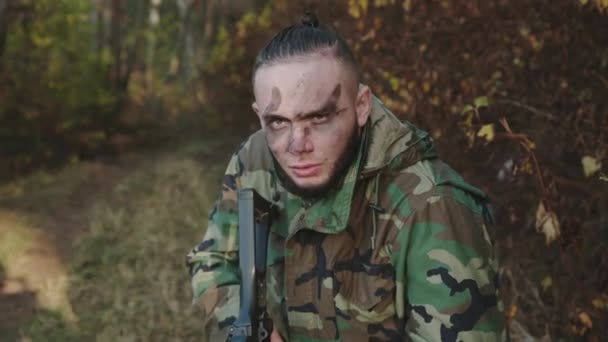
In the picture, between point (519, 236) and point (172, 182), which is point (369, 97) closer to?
point (519, 236)

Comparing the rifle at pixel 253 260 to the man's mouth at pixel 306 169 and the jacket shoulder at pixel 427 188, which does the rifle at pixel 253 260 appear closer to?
the man's mouth at pixel 306 169

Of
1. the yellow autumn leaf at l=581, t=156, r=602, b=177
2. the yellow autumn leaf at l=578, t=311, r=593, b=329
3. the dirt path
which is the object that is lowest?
the dirt path

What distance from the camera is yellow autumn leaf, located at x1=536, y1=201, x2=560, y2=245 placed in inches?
110

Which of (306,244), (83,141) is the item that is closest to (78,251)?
(306,244)

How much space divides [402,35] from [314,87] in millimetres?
2268

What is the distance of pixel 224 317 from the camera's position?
2.57 meters

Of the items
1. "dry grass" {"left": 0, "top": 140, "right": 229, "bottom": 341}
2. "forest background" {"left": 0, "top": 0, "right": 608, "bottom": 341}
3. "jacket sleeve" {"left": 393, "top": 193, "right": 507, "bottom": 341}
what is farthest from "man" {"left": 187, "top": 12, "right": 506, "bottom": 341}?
"dry grass" {"left": 0, "top": 140, "right": 229, "bottom": 341}

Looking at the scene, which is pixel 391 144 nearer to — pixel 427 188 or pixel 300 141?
pixel 427 188

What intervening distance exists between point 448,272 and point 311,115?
61 cm

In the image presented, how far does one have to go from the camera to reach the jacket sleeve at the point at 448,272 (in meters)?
2.09

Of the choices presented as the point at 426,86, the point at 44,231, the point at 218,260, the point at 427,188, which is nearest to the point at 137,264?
the point at 44,231

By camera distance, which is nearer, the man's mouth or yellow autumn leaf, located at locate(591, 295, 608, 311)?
the man's mouth

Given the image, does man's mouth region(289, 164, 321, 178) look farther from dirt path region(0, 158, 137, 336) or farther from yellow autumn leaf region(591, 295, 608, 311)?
dirt path region(0, 158, 137, 336)

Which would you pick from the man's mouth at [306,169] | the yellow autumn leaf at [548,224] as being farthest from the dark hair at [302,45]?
the yellow autumn leaf at [548,224]
